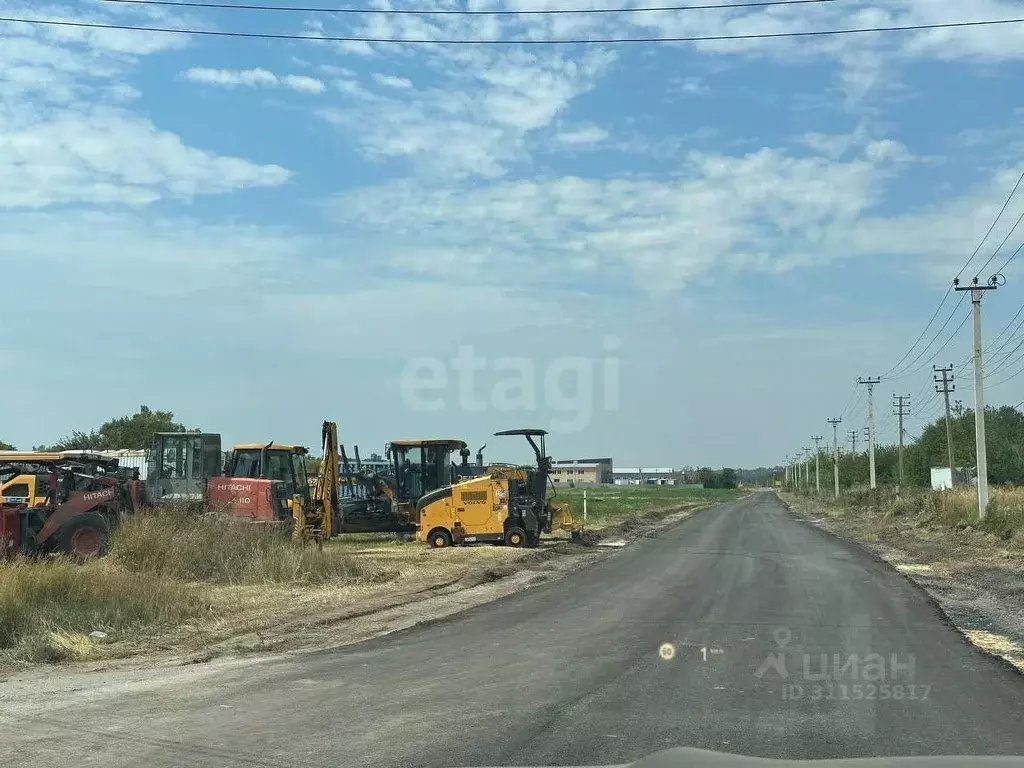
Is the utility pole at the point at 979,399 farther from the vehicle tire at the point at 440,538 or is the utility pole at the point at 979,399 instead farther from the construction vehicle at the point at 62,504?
the construction vehicle at the point at 62,504

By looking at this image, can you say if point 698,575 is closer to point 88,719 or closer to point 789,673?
point 789,673

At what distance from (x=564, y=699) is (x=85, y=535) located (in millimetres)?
17036

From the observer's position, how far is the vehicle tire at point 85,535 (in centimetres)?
2255

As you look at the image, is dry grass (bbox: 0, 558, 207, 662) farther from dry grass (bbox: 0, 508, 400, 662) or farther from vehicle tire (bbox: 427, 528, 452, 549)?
vehicle tire (bbox: 427, 528, 452, 549)

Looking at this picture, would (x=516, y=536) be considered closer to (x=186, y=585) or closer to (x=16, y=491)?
(x=186, y=585)

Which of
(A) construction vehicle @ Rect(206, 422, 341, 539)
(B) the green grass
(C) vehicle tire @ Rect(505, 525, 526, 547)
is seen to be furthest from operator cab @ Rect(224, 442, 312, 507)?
(B) the green grass

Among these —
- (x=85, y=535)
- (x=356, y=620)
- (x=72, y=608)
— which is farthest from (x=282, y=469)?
(x=72, y=608)

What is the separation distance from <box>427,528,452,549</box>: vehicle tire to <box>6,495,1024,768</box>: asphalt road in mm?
13084

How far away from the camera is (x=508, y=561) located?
24391mm

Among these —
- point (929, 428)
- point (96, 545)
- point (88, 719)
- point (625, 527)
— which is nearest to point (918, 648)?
point (88, 719)

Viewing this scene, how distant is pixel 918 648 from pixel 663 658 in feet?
10.3

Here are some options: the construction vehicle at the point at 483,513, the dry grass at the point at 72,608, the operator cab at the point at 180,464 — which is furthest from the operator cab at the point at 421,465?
the dry grass at the point at 72,608

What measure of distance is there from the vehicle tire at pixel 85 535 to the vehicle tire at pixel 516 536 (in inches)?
415

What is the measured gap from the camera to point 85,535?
2283 centimetres
